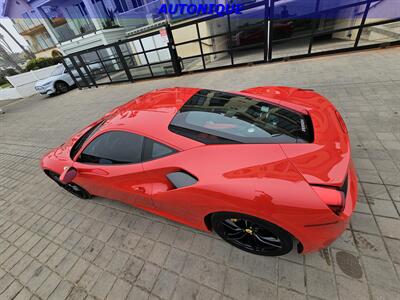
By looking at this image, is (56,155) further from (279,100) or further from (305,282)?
(305,282)

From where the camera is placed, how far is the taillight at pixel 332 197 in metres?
1.21

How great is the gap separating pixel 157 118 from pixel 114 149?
0.65 m

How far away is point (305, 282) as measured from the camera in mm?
1531

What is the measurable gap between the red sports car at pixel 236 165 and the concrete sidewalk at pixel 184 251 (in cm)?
25

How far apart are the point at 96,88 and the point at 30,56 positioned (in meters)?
24.8

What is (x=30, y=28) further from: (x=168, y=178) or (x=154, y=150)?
(x=168, y=178)

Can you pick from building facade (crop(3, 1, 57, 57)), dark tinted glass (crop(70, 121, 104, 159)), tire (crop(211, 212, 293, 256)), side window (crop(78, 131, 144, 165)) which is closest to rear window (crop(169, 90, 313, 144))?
side window (crop(78, 131, 144, 165))

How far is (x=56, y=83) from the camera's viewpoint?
39.5 feet

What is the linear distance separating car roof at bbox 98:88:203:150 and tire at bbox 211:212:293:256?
70cm

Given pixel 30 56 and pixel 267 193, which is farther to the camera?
pixel 30 56

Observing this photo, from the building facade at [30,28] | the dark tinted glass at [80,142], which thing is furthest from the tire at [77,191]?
the building facade at [30,28]

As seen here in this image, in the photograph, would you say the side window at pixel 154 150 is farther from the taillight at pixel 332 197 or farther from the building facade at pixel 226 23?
the building facade at pixel 226 23

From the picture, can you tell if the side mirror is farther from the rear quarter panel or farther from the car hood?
the car hood

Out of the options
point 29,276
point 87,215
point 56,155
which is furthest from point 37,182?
point 29,276
